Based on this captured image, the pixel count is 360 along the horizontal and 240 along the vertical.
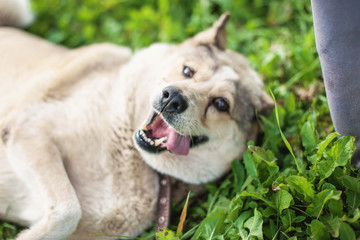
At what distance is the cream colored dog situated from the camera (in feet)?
8.21

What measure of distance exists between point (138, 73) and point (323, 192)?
6.37ft

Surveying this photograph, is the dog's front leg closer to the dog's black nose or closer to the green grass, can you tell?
the green grass

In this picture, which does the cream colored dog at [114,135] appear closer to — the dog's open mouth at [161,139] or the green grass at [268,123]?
the dog's open mouth at [161,139]

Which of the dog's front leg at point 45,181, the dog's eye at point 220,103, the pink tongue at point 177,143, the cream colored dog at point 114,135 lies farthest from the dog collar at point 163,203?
the dog's eye at point 220,103

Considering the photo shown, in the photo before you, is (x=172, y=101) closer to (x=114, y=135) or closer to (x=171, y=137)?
(x=171, y=137)

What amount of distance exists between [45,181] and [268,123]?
6.55 ft

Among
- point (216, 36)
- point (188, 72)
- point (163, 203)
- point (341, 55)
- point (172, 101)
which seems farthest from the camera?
point (216, 36)

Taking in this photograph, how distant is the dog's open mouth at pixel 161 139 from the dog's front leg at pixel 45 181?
2.22ft

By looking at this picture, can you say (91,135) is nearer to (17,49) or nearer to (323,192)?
(17,49)

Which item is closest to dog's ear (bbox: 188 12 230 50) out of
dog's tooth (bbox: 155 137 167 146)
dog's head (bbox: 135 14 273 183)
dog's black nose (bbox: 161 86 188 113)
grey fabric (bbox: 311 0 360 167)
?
dog's head (bbox: 135 14 273 183)

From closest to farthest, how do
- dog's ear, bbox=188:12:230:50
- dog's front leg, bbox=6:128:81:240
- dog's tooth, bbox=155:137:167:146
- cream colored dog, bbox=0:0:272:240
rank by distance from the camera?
dog's front leg, bbox=6:128:81:240 < cream colored dog, bbox=0:0:272:240 < dog's tooth, bbox=155:137:167:146 < dog's ear, bbox=188:12:230:50

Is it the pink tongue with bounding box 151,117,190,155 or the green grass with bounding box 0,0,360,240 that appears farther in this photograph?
the pink tongue with bounding box 151,117,190,155

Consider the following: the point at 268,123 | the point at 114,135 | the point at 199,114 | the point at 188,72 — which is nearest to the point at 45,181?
the point at 114,135

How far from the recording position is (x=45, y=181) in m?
2.46
